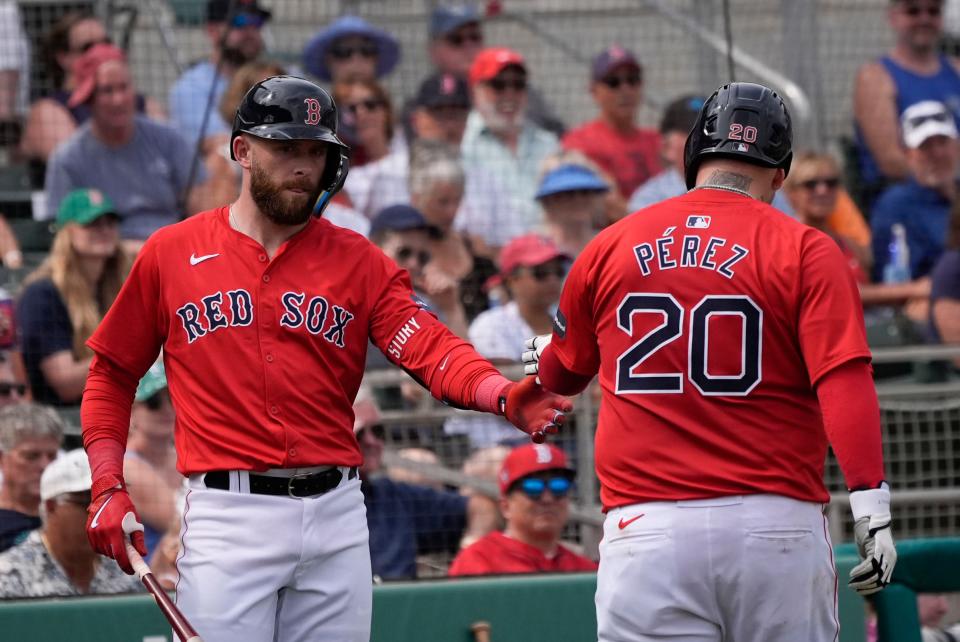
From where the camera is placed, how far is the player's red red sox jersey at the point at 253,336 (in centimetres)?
398

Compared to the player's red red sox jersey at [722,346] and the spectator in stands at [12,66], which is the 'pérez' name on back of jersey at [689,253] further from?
the spectator in stands at [12,66]

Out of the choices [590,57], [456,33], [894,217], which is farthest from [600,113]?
[894,217]

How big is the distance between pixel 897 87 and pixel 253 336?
5.81 meters

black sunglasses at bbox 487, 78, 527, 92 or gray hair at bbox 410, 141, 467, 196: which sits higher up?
black sunglasses at bbox 487, 78, 527, 92

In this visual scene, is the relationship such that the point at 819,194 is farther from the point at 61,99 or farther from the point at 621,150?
the point at 61,99

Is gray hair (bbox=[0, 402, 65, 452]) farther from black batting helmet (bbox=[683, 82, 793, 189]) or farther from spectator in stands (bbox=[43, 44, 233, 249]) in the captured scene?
black batting helmet (bbox=[683, 82, 793, 189])

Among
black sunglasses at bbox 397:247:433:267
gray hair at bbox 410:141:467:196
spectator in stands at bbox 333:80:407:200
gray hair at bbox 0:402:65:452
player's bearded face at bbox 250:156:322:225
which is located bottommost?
gray hair at bbox 0:402:65:452

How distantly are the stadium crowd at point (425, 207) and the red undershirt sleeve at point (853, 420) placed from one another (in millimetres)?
2342

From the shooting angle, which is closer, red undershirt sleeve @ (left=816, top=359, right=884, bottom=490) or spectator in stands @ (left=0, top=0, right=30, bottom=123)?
red undershirt sleeve @ (left=816, top=359, right=884, bottom=490)

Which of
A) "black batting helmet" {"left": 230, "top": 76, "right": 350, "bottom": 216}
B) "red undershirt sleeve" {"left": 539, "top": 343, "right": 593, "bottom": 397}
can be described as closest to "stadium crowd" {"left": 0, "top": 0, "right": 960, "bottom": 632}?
"red undershirt sleeve" {"left": 539, "top": 343, "right": 593, "bottom": 397}

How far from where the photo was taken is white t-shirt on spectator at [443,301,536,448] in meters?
6.68

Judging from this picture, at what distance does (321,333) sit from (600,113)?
4893 mm

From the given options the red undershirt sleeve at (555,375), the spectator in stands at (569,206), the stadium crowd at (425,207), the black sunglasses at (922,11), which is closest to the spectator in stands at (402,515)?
the stadium crowd at (425,207)

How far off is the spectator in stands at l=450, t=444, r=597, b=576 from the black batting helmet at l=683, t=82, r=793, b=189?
2126 mm
